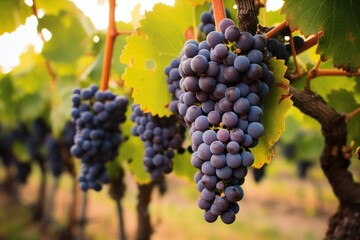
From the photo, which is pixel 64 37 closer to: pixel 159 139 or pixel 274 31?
pixel 159 139

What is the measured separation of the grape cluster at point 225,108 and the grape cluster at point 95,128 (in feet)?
2.50

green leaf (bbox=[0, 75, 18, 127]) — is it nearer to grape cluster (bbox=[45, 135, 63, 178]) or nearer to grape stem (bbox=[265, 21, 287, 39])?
grape cluster (bbox=[45, 135, 63, 178])

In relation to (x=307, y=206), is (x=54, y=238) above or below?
below

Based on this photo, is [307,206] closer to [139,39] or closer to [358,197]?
[358,197]

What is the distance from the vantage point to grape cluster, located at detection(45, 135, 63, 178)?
4871mm

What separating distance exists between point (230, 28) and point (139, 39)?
1.82 ft

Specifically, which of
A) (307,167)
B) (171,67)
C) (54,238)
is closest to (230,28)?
(171,67)

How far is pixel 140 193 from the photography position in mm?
2600

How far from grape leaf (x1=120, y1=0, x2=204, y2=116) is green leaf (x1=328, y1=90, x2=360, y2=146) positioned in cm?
81

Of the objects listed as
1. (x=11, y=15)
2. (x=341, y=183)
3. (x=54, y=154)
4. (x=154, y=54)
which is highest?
(x=54, y=154)

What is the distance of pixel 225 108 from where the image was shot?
3.24 ft

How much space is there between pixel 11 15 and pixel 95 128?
3.40ft

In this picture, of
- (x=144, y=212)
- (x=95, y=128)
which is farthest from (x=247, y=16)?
(x=144, y=212)

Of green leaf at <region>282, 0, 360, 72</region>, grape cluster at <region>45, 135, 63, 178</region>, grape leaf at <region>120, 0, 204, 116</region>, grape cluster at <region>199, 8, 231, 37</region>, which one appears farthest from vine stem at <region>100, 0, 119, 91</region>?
grape cluster at <region>45, 135, 63, 178</region>
